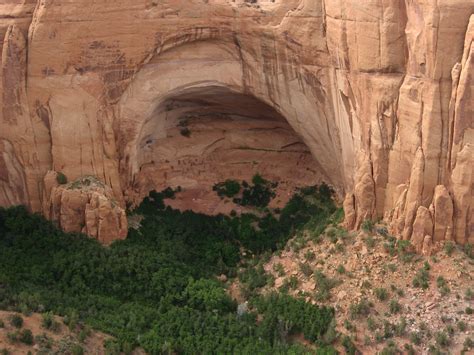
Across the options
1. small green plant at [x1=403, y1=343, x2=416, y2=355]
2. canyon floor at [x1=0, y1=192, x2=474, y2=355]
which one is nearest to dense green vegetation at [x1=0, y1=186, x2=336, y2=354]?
canyon floor at [x1=0, y1=192, x2=474, y2=355]

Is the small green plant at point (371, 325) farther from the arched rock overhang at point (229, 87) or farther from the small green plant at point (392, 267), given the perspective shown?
the arched rock overhang at point (229, 87)

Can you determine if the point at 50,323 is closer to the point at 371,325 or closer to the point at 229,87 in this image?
the point at 371,325

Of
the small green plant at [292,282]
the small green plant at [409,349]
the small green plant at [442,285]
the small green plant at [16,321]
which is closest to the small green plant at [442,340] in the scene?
the small green plant at [409,349]

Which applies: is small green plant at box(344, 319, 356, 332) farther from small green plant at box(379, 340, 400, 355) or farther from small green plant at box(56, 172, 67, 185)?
small green plant at box(56, 172, 67, 185)

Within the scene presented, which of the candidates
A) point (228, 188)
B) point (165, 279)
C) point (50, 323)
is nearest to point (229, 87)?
point (228, 188)

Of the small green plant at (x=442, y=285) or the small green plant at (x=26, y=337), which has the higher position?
the small green plant at (x=442, y=285)
